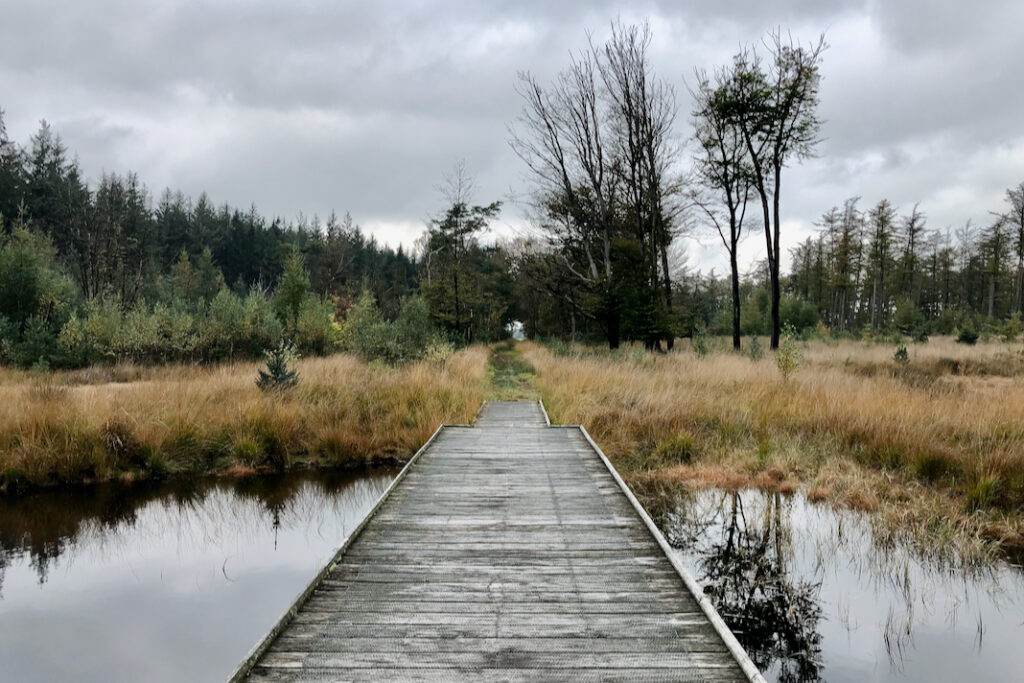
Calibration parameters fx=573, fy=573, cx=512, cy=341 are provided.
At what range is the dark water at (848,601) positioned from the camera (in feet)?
12.7

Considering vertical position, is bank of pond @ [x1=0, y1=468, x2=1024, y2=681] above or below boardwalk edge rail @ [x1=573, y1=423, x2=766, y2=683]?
below

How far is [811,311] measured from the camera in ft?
127

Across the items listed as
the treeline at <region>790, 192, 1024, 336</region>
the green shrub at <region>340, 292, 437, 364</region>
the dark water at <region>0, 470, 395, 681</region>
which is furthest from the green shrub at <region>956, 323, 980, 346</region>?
the dark water at <region>0, 470, 395, 681</region>

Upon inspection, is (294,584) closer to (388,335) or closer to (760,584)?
(760,584)

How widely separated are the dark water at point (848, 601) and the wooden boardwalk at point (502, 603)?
A: 0.98 metres

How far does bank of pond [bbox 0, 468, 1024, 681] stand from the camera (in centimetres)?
402

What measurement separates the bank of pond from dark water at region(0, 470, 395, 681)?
0.06ft

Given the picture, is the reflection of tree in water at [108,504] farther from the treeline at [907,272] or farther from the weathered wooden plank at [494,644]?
the treeline at [907,272]

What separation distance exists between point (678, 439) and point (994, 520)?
3953 mm

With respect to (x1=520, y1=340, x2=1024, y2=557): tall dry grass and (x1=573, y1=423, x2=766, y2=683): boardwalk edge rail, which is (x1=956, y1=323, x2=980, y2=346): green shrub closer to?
(x1=520, y1=340, x2=1024, y2=557): tall dry grass

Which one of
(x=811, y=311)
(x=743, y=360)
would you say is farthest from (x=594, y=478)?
(x=811, y=311)

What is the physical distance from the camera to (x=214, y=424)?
930 centimetres

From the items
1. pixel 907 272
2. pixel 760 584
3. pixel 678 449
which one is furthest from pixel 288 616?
pixel 907 272

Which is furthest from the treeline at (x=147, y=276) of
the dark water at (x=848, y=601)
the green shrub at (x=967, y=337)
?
the green shrub at (x=967, y=337)
